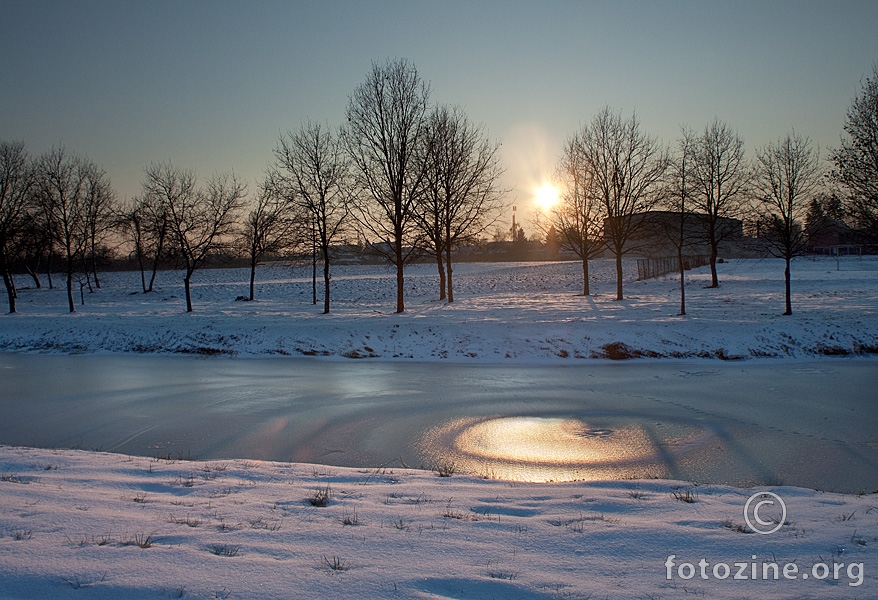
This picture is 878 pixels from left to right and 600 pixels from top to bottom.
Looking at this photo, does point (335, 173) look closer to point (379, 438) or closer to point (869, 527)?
point (379, 438)

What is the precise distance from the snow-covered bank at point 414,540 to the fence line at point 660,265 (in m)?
42.5

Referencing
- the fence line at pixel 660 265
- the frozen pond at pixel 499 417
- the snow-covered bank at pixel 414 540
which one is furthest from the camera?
the fence line at pixel 660 265

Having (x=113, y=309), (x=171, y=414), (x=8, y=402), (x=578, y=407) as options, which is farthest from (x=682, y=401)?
(x=113, y=309)

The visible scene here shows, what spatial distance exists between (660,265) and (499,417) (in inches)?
1709

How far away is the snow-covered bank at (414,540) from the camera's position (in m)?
3.55

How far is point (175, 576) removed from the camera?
3.58 meters

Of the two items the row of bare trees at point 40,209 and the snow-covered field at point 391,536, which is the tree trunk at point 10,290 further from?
the snow-covered field at point 391,536

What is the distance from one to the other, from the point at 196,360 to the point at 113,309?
17.2 metres

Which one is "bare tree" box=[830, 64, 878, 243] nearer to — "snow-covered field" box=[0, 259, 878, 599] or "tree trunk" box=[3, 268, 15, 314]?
"snow-covered field" box=[0, 259, 878, 599]

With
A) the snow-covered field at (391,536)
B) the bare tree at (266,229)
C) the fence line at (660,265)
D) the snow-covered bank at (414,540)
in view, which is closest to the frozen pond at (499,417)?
the snow-covered field at (391,536)

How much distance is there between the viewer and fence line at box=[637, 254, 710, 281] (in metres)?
47.0

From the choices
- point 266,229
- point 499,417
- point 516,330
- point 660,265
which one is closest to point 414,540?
point 499,417

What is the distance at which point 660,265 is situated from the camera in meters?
49.9

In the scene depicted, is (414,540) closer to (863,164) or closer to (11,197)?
(863,164)
